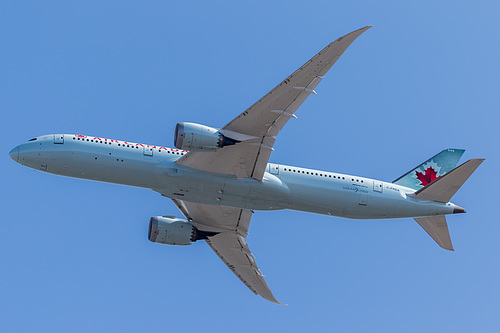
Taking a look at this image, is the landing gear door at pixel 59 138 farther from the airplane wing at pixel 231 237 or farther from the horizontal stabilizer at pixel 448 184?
the horizontal stabilizer at pixel 448 184

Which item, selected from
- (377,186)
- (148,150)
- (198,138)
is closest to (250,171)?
(198,138)

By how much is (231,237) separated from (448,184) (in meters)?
17.7

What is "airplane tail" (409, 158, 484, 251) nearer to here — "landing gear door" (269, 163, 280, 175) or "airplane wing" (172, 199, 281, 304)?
"landing gear door" (269, 163, 280, 175)

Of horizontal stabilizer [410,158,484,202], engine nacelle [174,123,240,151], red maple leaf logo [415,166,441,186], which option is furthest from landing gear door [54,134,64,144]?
red maple leaf logo [415,166,441,186]

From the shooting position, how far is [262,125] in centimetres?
4784

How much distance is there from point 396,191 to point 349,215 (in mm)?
4004

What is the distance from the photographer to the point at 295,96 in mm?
45719

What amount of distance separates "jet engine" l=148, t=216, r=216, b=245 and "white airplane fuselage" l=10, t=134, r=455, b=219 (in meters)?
7.02

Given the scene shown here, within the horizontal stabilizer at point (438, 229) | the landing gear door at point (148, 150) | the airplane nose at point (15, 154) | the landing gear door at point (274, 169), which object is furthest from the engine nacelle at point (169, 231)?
the horizontal stabilizer at point (438, 229)

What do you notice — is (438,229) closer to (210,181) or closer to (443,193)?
(443,193)

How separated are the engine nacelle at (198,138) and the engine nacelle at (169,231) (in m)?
11.7

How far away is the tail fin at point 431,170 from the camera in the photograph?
188 ft

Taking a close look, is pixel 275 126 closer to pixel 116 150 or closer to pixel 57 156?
pixel 116 150

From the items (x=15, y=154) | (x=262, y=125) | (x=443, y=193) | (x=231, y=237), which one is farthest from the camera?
(x=231, y=237)
